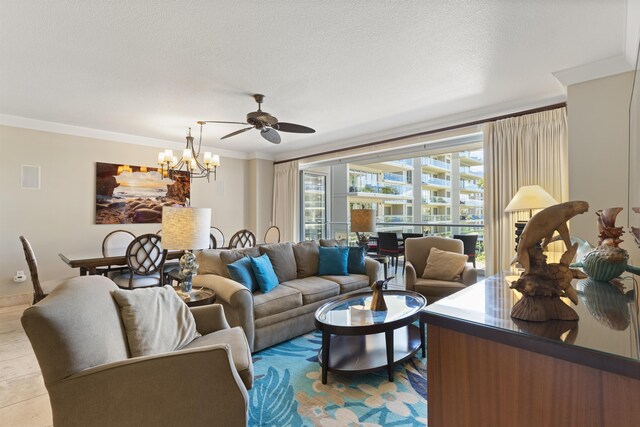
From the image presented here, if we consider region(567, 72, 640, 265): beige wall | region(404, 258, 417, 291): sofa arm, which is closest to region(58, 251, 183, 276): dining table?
region(404, 258, 417, 291): sofa arm

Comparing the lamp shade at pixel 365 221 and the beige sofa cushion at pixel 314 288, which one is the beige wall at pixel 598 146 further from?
the beige sofa cushion at pixel 314 288

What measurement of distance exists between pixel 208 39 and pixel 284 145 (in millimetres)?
3648

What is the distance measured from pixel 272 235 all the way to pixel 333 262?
244 cm

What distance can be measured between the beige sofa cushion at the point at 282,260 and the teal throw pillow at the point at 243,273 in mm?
403

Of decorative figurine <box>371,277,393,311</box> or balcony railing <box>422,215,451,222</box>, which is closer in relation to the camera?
decorative figurine <box>371,277,393,311</box>

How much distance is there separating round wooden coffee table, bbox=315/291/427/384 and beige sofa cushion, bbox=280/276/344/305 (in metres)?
0.49

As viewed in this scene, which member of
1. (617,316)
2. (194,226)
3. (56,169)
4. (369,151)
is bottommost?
(617,316)

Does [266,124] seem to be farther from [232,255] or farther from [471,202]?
[471,202]

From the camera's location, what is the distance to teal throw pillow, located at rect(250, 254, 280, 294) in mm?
3111

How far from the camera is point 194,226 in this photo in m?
2.44

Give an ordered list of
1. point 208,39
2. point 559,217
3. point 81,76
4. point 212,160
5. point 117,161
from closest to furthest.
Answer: point 559,217, point 208,39, point 81,76, point 212,160, point 117,161

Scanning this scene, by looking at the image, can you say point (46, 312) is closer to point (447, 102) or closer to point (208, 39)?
point (208, 39)

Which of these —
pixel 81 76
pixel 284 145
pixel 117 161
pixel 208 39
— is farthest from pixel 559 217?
pixel 117 161

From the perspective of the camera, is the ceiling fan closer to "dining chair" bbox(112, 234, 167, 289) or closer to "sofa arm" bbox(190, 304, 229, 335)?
"dining chair" bbox(112, 234, 167, 289)
